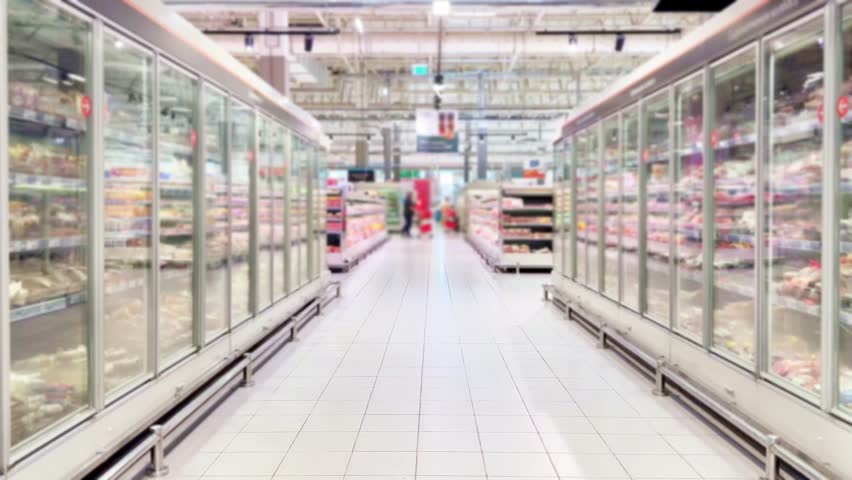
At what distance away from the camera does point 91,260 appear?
2.94 metres

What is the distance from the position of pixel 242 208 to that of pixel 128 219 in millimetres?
2066

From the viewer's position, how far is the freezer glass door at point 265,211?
592 centimetres

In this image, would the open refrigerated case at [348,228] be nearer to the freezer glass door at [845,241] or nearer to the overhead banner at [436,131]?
the overhead banner at [436,131]

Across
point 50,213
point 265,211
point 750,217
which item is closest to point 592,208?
point 750,217

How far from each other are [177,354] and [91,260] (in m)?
1.27

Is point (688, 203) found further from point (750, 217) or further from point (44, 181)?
point (44, 181)

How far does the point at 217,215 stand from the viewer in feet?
16.0

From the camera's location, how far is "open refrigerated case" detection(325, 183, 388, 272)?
43.5 feet

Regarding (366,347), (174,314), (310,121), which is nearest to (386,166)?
(310,121)

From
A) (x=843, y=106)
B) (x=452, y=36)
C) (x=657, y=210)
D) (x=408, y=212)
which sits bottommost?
(x=657, y=210)

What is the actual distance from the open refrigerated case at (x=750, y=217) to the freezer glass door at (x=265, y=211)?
3.26m

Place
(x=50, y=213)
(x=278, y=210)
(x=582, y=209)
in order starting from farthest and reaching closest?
(x=582, y=209) → (x=278, y=210) → (x=50, y=213)

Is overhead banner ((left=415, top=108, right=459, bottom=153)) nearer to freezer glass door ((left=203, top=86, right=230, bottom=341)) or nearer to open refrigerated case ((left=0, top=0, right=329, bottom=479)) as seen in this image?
open refrigerated case ((left=0, top=0, right=329, bottom=479))

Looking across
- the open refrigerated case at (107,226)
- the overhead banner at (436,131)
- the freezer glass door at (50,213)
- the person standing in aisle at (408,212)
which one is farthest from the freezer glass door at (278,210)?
the person standing in aisle at (408,212)
